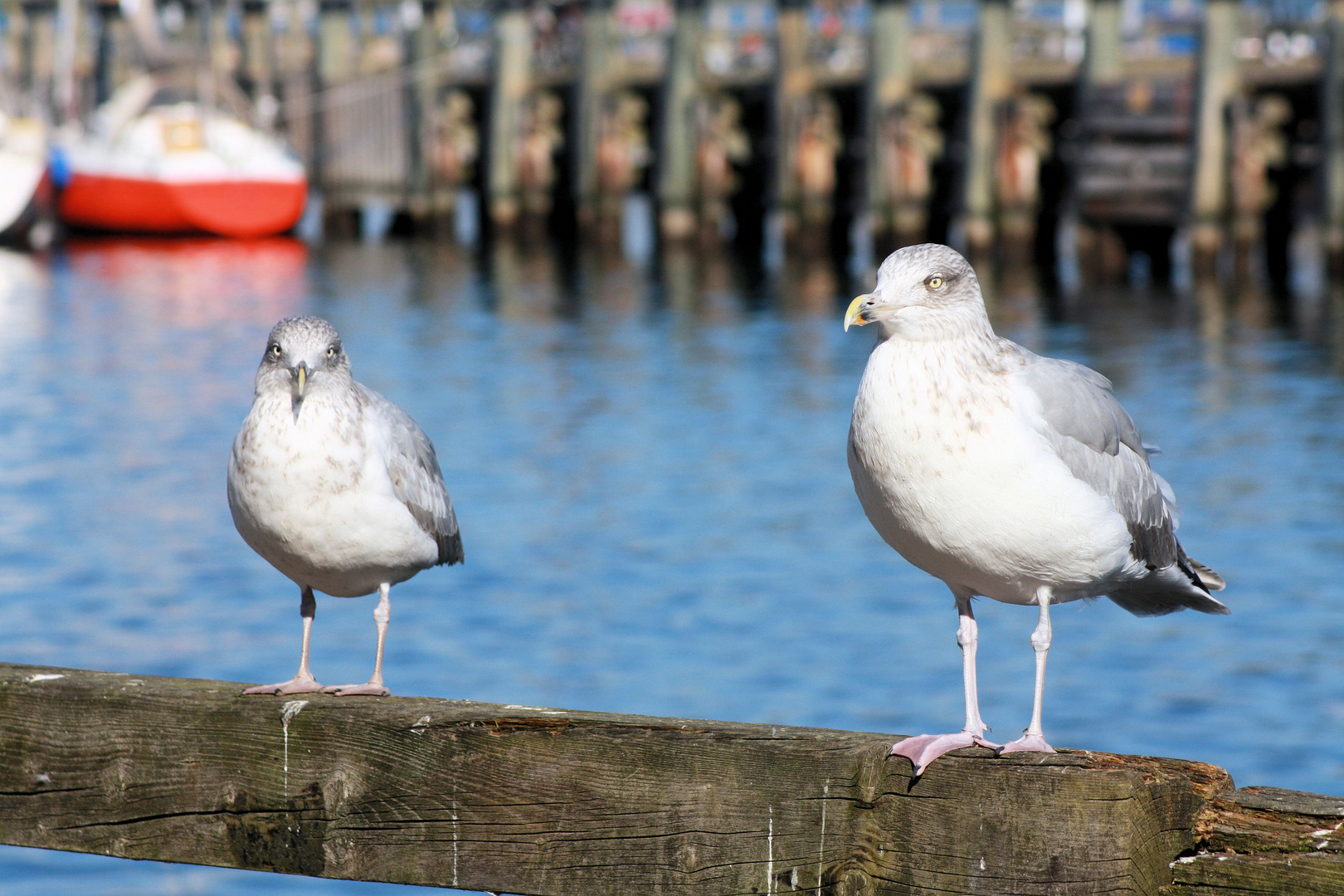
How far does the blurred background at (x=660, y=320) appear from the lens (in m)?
9.35

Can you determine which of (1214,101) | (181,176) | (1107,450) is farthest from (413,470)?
(181,176)

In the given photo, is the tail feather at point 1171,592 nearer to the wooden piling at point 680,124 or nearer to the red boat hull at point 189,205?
the wooden piling at point 680,124

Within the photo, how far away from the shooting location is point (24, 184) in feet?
114

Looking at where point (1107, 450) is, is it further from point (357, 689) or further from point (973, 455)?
point (357, 689)

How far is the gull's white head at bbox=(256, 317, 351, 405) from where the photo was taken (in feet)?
14.5

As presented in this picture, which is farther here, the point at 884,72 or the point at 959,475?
the point at 884,72

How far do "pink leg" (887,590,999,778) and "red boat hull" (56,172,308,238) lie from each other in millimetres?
34003

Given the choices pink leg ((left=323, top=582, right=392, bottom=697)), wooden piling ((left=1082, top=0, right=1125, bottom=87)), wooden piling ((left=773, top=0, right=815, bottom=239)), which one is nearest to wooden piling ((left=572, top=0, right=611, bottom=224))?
wooden piling ((left=773, top=0, right=815, bottom=239))

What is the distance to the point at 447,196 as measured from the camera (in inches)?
1454

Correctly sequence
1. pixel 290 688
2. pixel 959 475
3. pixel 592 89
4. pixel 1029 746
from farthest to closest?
pixel 592 89 < pixel 290 688 < pixel 959 475 < pixel 1029 746

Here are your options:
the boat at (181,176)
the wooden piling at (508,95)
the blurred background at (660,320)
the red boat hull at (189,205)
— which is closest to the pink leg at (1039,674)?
the blurred background at (660,320)

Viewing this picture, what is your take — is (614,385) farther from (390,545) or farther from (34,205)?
(34,205)

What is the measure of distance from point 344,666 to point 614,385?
9.74 metres

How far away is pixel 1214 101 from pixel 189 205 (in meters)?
20.9
